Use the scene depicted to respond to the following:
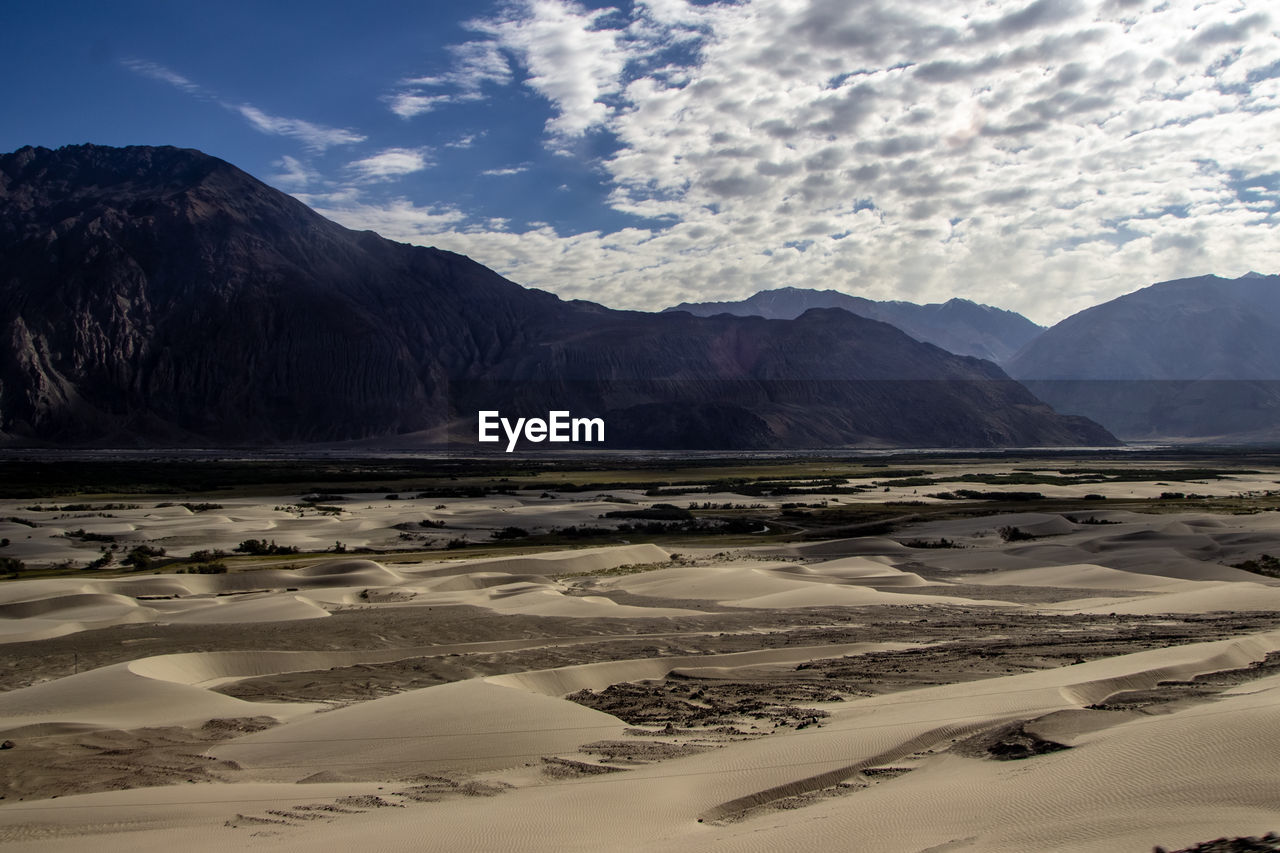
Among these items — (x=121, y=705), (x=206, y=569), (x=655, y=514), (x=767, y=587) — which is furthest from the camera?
(x=655, y=514)

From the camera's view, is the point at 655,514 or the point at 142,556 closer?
the point at 142,556

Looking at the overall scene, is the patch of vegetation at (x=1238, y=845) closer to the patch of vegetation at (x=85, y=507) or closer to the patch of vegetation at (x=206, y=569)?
the patch of vegetation at (x=206, y=569)

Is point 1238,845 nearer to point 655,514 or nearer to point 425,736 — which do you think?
point 425,736

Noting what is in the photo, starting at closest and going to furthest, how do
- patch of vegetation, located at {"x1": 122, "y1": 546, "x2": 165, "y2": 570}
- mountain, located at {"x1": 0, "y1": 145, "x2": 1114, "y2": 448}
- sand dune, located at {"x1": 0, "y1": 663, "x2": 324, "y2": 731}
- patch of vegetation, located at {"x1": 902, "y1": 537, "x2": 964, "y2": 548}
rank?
sand dune, located at {"x1": 0, "y1": 663, "x2": 324, "y2": 731} < patch of vegetation, located at {"x1": 122, "y1": 546, "x2": 165, "y2": 570} < patch of vegetation, located at {"x1": 902, "y1": 537, "x2": 964, "y2": 548} < mountain, located at {"x1": 0, "y1": 145, "x2": 1114, "y2": 448}

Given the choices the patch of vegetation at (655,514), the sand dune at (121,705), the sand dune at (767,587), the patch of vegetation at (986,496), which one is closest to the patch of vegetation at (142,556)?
the sand dune at (767,587)

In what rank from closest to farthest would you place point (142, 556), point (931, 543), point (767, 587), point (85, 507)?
point (767, 587)
point (142, 556)
point (931, 543)
point (85, 507)

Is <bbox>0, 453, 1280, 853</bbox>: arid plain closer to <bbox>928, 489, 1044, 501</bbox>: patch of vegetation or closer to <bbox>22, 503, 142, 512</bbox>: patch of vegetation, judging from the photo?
<bbox>22, 503, 142, 512</bbox>: patch of vegetation

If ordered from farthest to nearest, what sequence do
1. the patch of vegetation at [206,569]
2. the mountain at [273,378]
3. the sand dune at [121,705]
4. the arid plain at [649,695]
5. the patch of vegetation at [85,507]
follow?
the mountain at [273,378], the patch of vegetation at [85,507], the patch of vegetation at [206,569], the sand dune at [121,705], the arid plain at [649,695]

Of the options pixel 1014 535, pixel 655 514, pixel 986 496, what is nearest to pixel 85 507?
pixel 655 514

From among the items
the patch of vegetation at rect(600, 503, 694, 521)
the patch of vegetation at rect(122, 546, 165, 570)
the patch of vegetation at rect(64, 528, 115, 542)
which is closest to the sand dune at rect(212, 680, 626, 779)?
the patch of vegetation at rect(122, 546, 165, 570)
